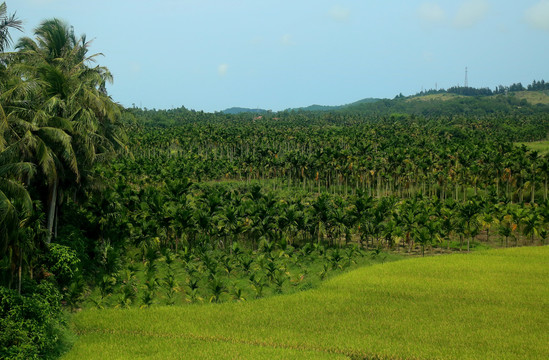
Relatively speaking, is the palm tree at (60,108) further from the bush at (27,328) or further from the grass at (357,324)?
the grass at (357,324)

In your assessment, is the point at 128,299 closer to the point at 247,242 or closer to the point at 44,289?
the point at 44,289

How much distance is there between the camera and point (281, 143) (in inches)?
4139

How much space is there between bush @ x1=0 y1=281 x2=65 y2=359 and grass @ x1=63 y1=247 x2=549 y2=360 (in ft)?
3.02

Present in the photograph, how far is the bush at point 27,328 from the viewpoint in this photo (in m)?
15.6

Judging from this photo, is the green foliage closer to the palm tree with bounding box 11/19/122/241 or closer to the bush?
the palm tree with bounding box 11/19/122/241

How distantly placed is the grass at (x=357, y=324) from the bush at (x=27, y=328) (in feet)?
3.02

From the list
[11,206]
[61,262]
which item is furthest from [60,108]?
[11,206]

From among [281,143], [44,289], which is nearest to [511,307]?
[44,289]

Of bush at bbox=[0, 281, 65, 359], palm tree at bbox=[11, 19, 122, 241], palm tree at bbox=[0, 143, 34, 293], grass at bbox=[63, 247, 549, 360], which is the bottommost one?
grass at bbox=[63, 247, 549, 360]

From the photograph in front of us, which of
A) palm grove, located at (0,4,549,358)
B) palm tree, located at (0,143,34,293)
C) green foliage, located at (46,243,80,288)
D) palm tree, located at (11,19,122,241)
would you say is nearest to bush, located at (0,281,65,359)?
palm grove, located at (0,4,549,358)

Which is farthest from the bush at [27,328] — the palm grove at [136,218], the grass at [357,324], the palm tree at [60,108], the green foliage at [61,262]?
the palm tree at [60,108]

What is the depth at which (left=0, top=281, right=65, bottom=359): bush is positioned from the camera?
15.6m

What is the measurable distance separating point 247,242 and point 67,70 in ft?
69.6

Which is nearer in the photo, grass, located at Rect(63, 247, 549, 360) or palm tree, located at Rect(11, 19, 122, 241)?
grass, located at Rect(63, 247, 549, 360)
